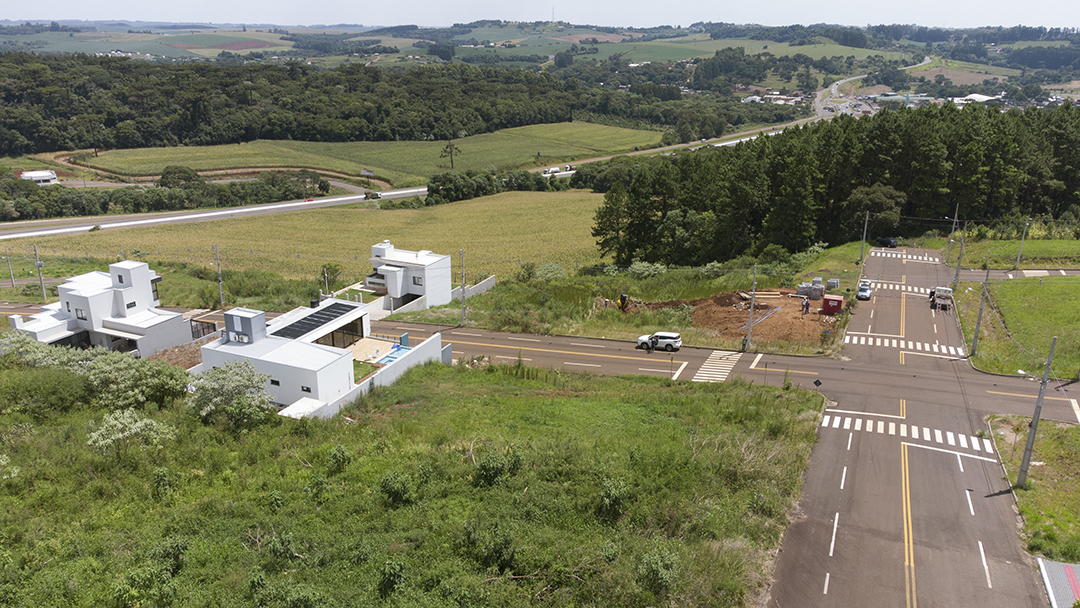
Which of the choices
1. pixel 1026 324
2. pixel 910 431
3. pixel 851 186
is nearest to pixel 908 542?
pixel 910 431

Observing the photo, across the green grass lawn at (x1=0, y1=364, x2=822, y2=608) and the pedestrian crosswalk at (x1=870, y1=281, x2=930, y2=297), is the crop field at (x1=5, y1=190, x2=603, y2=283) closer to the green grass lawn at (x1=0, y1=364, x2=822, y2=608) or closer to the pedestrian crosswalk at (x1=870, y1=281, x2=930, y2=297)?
the pedestrian crosswalk at (x1=870, y1=281, x2=930, y2=297)

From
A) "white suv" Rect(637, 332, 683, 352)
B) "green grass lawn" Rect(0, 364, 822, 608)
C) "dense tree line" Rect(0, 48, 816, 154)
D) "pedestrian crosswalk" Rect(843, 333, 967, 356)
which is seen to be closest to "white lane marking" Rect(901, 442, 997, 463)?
"green grass lawn" Rect(0, 364, 822, 608)

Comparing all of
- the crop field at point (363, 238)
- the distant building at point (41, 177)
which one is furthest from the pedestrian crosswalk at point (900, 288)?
the distant building at point (41, 177)

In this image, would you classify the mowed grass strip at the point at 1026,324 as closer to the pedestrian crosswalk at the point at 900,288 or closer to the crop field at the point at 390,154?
the pedestrian crosswalk at the point at 900,288

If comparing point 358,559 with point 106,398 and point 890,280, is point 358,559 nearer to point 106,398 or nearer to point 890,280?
point 106,398

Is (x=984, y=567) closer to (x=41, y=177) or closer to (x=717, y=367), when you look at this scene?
(x=717, y=367)
